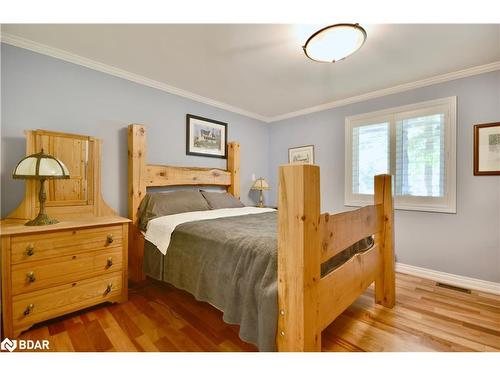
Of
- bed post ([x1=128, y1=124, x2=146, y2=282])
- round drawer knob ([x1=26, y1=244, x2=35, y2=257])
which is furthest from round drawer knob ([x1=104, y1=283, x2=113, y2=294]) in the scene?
round drawer knob ([x1=26, y1=244, x2=35, y2=257])

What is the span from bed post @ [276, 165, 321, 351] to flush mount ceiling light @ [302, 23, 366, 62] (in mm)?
1184

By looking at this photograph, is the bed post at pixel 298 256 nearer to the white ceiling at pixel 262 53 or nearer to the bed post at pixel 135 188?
the white ceiling at pixel 262 53

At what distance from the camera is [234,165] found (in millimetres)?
3367

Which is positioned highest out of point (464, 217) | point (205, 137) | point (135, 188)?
point (205, 137)

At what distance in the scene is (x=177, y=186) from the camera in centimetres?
289

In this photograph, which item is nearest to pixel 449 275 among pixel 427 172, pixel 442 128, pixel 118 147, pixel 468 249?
pixel 468 249

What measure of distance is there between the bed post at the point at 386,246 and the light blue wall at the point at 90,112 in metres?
2.25

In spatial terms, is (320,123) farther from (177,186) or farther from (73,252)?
(73,252)

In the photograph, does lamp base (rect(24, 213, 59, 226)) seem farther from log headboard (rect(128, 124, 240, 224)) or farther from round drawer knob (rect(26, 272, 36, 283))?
log headboard (rect(128, 124, 240, 224))

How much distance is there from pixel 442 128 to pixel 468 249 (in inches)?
51.9

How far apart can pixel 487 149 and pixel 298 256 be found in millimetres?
2554

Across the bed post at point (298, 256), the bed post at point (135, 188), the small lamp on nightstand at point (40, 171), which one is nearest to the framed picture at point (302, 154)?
the bed post at point (135, 188)

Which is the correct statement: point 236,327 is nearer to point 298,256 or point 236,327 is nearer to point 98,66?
point 298,256

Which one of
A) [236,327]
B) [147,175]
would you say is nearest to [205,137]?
[147,175]
